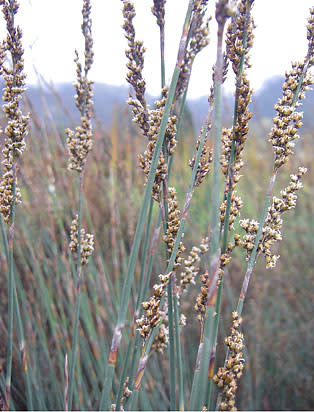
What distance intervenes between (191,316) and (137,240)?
5.82 ft

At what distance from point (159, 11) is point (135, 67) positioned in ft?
0.43

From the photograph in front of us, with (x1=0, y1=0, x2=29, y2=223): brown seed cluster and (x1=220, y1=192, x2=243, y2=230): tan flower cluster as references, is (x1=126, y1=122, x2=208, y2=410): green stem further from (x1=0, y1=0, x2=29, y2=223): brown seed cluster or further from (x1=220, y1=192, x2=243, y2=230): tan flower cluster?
(x1=0, y1=0, x2=29, y2=223): brown seed cluster

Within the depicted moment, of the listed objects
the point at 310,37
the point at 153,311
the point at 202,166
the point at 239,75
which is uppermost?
the point at 310,37

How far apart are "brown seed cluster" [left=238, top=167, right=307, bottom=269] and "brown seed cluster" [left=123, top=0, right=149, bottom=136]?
31 centimetres

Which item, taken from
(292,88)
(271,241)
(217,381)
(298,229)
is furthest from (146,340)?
(298,229)

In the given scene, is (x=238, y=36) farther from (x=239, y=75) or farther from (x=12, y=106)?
(x=12, y=106)

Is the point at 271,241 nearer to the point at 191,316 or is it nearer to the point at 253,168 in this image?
the point at 191,316

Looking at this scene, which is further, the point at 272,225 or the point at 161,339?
the point at 161,339

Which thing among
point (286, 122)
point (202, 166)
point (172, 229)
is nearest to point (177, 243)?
point (172, 229)

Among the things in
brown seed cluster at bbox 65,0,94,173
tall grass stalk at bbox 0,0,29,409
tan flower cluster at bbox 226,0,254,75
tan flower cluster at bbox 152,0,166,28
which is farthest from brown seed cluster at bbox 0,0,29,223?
tan flower cluster at bbox 226,0,254,75

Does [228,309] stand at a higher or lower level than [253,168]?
lower

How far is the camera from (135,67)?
0.84 metres

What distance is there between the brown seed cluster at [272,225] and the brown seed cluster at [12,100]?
0.52 metres

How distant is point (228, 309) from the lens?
2.65m
